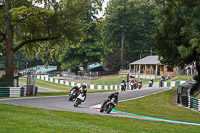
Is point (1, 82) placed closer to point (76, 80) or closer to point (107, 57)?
point (76, 80)

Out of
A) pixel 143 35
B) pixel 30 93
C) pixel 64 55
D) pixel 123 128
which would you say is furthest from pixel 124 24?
pixel 123 128

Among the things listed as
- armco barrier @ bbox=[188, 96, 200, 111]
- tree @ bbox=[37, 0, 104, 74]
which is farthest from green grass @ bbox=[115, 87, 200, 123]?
tree @ bbox=[37, 0, 104, 74]

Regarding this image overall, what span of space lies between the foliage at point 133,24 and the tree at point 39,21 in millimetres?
44675

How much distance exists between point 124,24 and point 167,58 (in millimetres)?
51177

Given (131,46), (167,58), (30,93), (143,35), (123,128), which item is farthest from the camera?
(131,46)

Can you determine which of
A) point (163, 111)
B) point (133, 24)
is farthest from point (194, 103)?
point (133, 24)

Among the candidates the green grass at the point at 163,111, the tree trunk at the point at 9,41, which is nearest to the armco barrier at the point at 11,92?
the tree trunk at the point at 9,41

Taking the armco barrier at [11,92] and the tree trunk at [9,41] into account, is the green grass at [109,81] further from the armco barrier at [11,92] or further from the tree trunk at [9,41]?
the armco barrier at [11,92]

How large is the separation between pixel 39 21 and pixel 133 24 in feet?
178

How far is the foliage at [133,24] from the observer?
3041 inches

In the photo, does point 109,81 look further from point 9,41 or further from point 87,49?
point 9,41

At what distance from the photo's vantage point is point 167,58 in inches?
1136

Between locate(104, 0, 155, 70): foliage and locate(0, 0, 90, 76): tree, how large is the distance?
44675mm

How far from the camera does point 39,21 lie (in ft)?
89.3
